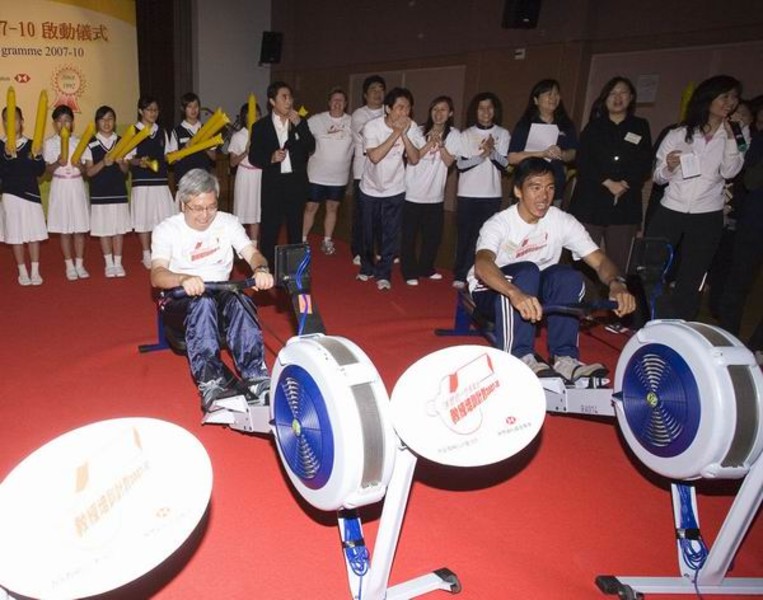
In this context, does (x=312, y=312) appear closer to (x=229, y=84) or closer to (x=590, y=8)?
(x=590, y=8)

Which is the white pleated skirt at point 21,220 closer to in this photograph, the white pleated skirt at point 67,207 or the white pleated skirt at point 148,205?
the white pleated skirt at point 67,207

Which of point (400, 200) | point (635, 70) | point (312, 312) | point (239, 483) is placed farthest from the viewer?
point (635, 70)

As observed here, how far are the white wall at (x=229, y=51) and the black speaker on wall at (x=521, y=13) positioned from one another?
466cm

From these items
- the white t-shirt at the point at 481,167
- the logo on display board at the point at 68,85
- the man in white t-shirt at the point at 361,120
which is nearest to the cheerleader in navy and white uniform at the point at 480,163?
the white t-shirt at the point at 481,167

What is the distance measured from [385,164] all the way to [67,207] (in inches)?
89.3

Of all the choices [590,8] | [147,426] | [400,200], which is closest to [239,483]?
[147,426]

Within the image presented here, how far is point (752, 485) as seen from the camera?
1.57 meters

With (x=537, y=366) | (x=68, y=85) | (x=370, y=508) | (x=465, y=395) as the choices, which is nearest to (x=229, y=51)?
(x=68, y=85)


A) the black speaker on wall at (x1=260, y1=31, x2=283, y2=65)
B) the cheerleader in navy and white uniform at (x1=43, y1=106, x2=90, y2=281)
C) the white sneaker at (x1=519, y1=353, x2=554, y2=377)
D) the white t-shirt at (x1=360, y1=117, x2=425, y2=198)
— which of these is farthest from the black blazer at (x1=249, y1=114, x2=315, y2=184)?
the black speaker on wall at (x1=260, y1=31, x2=283, y2=65)

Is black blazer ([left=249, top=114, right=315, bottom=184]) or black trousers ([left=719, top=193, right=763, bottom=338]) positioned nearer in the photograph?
black trousers ([left=719, top=193, right=763, bottom=338])

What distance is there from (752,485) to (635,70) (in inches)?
225

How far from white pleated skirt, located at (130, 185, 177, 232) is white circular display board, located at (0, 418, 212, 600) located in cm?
382

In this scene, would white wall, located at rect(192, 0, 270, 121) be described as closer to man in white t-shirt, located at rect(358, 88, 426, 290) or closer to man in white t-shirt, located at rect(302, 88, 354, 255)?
man in white t-shirt, located at rect(302, 88, 354, 255)

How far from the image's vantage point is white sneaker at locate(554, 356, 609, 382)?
7.80 feet
